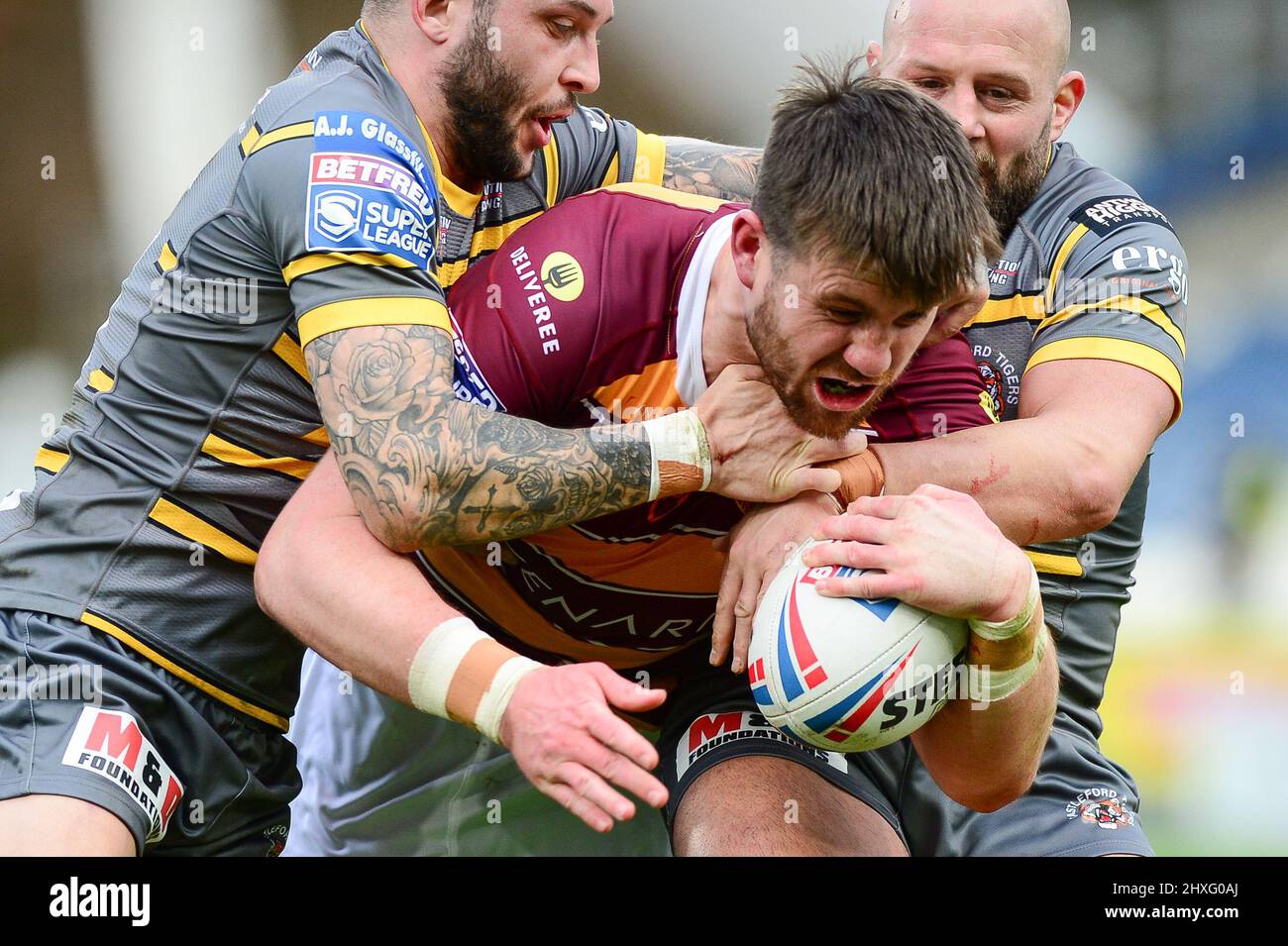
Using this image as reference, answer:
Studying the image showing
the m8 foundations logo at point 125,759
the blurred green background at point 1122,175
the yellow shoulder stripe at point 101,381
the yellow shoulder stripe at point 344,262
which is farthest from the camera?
the blurred green background at point 1122,175

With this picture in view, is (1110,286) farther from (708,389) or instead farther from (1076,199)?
(708,389)

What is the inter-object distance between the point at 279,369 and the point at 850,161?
4.76 feet

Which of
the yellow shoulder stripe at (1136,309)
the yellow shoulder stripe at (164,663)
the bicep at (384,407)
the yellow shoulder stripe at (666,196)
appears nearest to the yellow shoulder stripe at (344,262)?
the bicep at (384,407)

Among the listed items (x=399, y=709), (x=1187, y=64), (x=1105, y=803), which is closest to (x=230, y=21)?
(x=399, y=709)

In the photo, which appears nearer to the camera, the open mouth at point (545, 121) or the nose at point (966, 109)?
the open mouth at point (545, 121)

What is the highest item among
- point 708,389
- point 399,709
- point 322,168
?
point 322,168

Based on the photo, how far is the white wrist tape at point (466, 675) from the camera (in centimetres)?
260

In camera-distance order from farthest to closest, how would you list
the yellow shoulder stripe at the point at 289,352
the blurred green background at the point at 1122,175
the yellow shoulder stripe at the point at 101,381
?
1. the blurred green background at the point at 1122,175
2. the yellow shoulder stripe at the point at 101,381
3. the yellow shoulder stripe at the point at 289,352

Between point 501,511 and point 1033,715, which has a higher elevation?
point 501,511

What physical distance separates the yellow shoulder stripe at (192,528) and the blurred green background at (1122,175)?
383 cm

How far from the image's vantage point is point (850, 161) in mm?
2789

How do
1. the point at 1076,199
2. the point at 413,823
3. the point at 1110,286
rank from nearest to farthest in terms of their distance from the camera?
the point at 1110,286
the point at 1076,199
the point at 413,823

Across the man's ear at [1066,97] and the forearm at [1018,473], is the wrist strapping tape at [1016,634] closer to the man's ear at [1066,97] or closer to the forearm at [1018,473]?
the forearm at [1018,473]

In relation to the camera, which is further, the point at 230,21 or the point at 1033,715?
the point at 230,21
